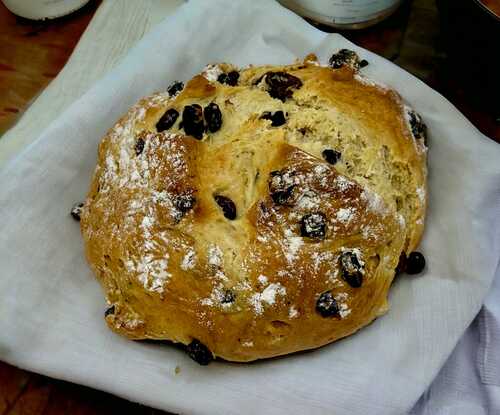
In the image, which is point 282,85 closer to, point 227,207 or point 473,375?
point 227,207

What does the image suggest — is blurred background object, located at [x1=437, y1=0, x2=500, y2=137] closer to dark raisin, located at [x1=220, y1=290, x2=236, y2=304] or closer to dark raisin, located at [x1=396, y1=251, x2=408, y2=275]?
dark raisin, located at [x1=396, y1=251, x2=408, y2=275]

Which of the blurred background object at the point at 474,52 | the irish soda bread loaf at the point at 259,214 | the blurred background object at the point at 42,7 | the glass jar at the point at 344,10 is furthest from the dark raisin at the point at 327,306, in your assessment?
the blurred background object at the point at 42,7

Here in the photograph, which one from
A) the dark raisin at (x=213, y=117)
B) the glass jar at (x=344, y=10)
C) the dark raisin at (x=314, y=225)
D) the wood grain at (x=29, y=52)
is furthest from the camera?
the wood grain at (x=29, y=52)

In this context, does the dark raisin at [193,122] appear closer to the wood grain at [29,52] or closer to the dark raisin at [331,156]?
the dark raisin at [331,156]

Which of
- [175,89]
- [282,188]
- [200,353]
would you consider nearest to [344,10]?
[175,89]

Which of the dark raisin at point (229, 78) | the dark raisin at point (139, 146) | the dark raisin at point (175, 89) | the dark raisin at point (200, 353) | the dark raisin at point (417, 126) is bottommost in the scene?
the dark raisin at point (200, 353)

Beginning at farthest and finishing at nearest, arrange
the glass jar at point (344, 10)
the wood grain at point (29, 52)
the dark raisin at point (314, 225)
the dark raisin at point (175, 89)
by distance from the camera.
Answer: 1. the wood grain at point (29, 52)
2. the glass jar at point (344, 10)
3. the dark raisin at point (175, 89)
4. the dark raisin at point (314, 225)
